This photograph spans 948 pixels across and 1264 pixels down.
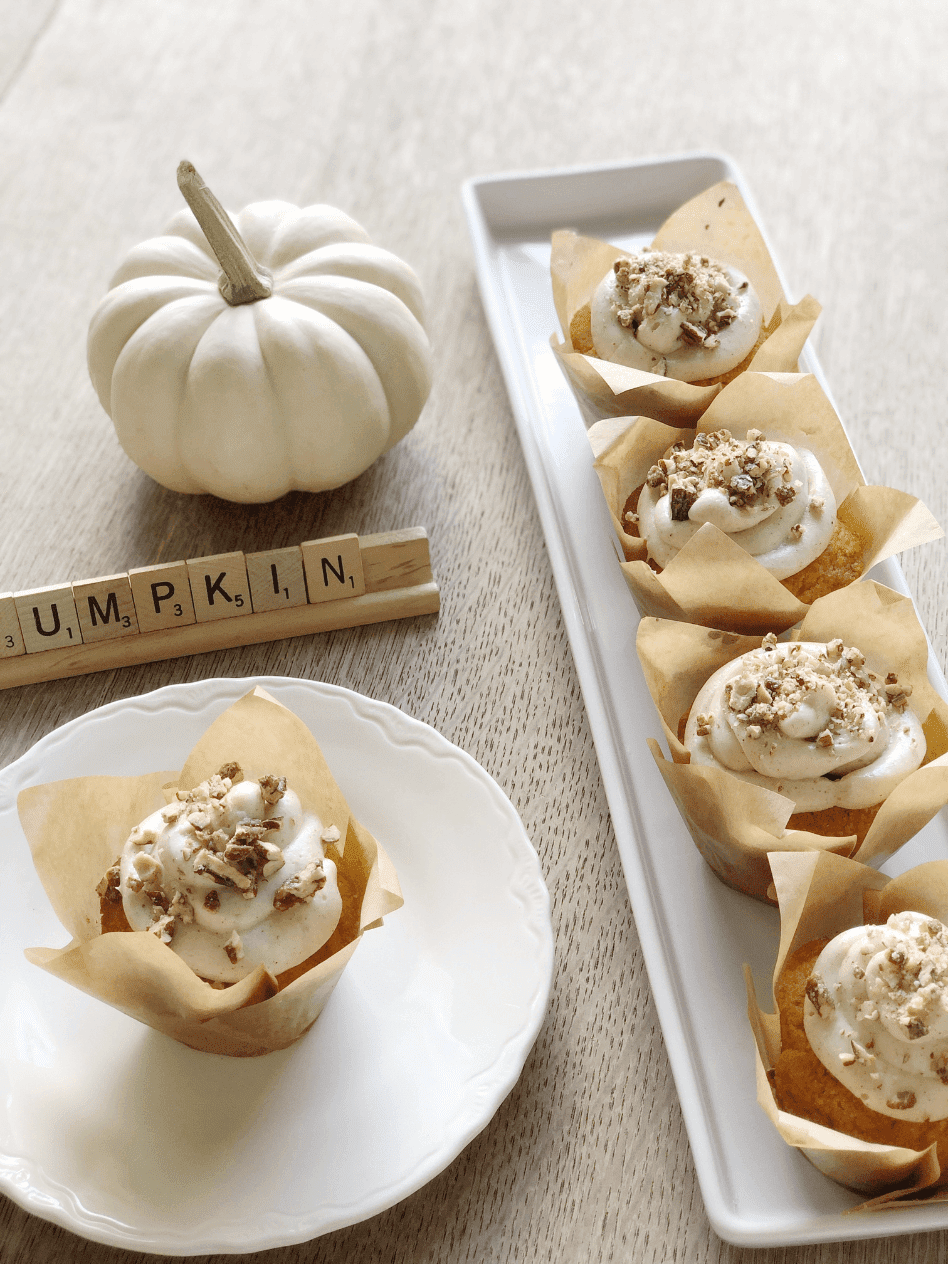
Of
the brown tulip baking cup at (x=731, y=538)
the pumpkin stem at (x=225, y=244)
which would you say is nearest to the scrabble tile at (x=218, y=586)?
the pumpkin stem at (x=225, y=244)

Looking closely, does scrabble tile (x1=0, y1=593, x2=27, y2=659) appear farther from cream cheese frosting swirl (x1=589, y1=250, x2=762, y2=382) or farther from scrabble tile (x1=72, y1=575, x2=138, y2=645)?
cream cheese frosting swirl (x1=589, y1=250, x2=762, y2=382)

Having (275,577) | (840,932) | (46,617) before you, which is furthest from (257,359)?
(840,932)

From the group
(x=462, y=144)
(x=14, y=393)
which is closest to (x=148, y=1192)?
(x=14, y=393)

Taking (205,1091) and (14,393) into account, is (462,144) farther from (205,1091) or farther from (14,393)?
(205,1091)

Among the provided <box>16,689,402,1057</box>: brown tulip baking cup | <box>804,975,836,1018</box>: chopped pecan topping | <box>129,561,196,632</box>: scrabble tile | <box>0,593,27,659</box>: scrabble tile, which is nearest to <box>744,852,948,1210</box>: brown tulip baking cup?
<box>804,975,836,1018</box>: chopped pecan topping

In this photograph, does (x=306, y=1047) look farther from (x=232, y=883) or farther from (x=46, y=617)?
(x=46, y=617)

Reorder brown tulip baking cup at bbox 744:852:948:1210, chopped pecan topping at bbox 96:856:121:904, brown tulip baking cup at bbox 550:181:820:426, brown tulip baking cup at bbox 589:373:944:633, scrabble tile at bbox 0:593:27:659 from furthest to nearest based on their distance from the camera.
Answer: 1. brown tulip baking cup at bbox 550:181:820:426
2. scrabble tile at bbox 0:593:27:659
3. brown tulip baking cup at bbox 589:373:944:633
4. chopped pecan topping at bbox 96:856:121:904
5. brown tulip baking cup at bbox 744:852:948:1210
